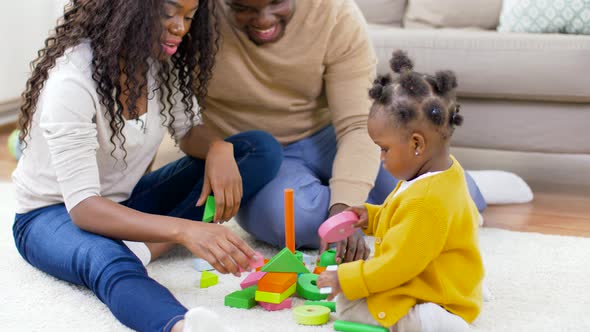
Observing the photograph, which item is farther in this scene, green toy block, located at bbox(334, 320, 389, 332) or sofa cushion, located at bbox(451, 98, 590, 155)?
sofa cushion, located at bbox(451, 98, 590, 155)

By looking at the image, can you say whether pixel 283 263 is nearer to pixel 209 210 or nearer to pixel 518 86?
pixel 209 210

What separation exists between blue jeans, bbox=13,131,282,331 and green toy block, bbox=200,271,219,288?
6.4 inches

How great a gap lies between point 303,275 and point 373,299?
0.24 meters

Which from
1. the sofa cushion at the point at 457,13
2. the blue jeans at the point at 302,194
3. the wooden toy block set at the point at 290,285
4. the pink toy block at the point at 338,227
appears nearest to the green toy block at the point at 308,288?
the wooden toy block set at the point at 290,285

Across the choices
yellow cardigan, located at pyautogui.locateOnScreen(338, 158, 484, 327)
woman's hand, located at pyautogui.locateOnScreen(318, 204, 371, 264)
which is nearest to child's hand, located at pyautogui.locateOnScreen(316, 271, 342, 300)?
yellow cardigan, located at pyautogui.locateOnScreen(338, 158, 484, 327)

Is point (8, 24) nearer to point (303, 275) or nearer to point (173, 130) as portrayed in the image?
point (173, 130)

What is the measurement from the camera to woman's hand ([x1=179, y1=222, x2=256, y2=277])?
3.81ft

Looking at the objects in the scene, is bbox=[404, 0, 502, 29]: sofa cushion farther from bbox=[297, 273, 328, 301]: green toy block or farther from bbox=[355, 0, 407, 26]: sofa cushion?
bbox=[297, 273, 328, 301]: green toy block

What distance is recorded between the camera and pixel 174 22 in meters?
1.30

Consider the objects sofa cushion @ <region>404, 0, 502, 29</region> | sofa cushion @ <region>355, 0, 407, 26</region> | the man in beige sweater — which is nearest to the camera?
the man in beige sweater

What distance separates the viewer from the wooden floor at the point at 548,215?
5.91 ft

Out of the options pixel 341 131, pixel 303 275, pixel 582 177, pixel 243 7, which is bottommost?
pixel 582 177

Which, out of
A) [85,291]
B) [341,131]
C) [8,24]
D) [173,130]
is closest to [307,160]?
[341,131]

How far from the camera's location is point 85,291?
4.43 feet
